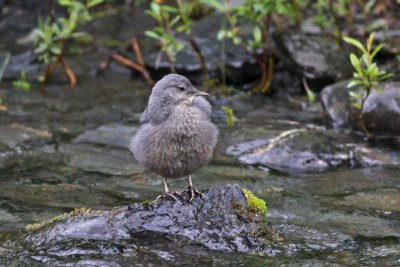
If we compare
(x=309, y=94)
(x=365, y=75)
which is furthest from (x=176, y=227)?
(x=309, y=94)

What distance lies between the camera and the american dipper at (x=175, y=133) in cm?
559

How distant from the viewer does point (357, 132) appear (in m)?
8.90

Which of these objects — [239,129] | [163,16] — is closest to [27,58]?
[163,16]

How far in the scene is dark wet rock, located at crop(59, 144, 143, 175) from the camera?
795 cm

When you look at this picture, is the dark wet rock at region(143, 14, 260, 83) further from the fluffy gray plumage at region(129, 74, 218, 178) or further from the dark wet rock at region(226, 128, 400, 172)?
the fluffy gray plumage at region(129, 74, 218, 178)

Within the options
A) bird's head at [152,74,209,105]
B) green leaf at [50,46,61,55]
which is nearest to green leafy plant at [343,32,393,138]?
bird's head at [152,74,209,105]

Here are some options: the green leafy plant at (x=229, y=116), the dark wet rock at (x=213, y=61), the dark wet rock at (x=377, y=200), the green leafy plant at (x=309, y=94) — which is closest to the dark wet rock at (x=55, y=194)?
the dark wet rock at (x=377, y=200)

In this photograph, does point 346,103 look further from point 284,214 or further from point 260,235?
point 260,235

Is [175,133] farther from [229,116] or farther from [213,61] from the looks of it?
[213,61]

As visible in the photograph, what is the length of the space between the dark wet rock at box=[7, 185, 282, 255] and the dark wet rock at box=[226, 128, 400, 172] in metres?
2.54

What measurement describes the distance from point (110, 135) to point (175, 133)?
3664mm

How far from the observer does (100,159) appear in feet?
27.0

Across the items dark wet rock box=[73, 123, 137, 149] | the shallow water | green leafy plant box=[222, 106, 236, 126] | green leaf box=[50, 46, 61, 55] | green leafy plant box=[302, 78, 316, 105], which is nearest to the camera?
the shallow water

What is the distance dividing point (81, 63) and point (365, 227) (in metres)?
7.40
